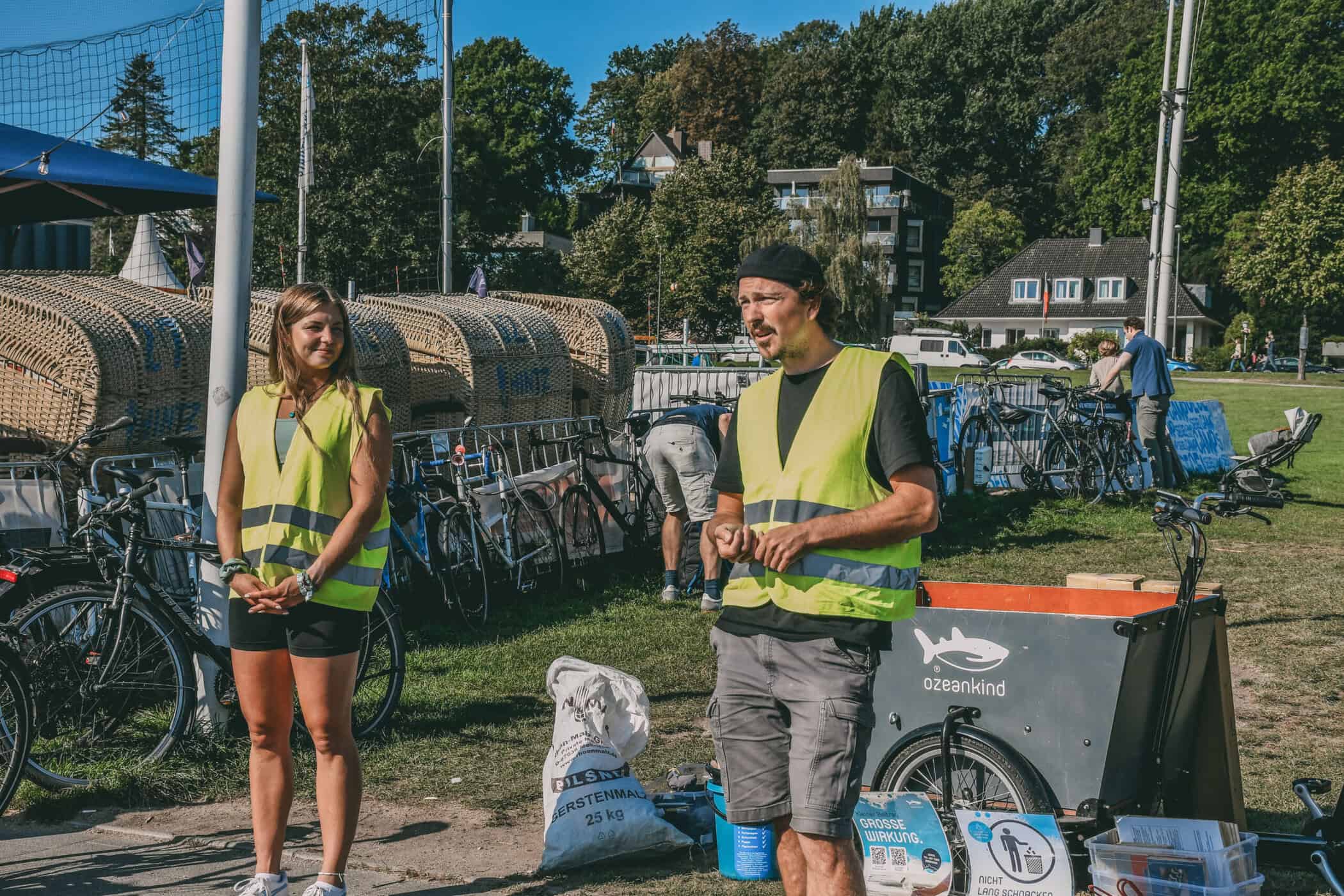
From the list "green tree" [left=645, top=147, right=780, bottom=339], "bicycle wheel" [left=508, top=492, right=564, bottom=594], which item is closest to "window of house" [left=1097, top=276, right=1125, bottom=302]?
"green tree" [left=645, top=147, right=780, bottom=339]

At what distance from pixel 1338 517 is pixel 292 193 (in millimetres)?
33975

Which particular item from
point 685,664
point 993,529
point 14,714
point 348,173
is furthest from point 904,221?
point 14,714

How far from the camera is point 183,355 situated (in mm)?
8227

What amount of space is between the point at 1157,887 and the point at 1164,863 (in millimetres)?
74

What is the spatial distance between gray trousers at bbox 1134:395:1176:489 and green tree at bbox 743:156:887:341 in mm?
47933

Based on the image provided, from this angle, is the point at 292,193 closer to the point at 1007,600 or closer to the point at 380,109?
the point at 380,109

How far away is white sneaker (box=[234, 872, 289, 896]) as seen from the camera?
13.3 ft

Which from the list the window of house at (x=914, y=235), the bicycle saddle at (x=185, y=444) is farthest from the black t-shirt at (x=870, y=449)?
the window of house at (x=914, y=235)

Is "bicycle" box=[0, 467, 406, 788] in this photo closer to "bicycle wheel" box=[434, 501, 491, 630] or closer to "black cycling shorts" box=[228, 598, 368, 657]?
"black cycling shorts" box=[228, 598, 368, 657]

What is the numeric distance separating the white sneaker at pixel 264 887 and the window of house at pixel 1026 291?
7980cm

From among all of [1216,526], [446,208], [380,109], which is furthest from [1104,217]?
[1216,526]

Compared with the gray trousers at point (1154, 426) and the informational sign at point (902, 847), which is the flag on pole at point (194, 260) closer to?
the gray trousers at point (1154, 426)

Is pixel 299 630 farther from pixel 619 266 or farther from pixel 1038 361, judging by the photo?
pixel 1038 361

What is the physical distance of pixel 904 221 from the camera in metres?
88.4
